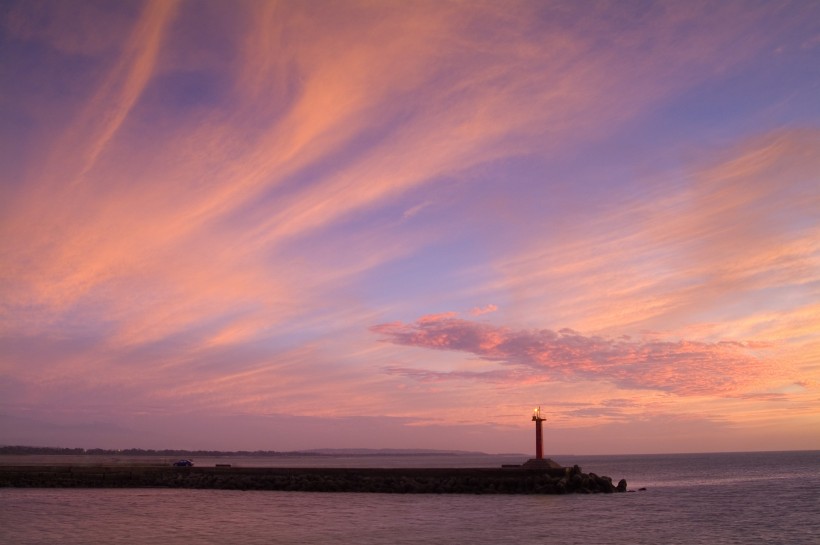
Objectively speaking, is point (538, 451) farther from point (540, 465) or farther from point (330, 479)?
point (330, 479)

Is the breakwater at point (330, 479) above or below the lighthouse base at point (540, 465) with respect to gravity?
below

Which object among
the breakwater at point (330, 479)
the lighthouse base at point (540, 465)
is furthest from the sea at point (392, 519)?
the lighthouse base at point (540, 465)

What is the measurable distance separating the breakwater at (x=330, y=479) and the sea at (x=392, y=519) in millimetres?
1478

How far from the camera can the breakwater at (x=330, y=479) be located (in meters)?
40.5

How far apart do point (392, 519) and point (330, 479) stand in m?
17.7

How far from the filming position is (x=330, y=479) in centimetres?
4456

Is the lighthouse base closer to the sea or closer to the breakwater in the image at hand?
the breakwater

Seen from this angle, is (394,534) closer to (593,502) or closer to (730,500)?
(593,502)

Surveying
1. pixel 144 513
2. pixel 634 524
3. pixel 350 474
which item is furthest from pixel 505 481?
pixel 144 513

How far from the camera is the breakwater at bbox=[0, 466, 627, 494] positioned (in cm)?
4053

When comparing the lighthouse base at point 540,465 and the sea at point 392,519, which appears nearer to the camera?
the sea at point 392,519

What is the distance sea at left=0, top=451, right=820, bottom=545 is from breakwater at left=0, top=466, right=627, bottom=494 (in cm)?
148

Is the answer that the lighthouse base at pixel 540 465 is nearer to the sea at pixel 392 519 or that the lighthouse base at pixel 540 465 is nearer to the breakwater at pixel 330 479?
the breakwater at pixel 330 479

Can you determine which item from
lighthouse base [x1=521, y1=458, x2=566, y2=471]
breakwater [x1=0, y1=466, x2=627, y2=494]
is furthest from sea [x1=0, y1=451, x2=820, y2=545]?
lighthouse base [x1=521, y1=458, x2=566, y2=471]
